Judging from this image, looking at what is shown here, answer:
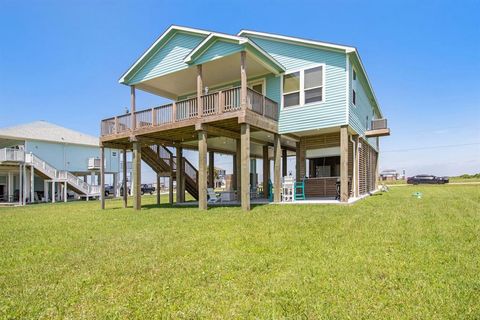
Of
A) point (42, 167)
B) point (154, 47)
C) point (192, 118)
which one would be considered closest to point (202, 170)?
point (192, 118)

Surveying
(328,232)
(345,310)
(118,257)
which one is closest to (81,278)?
(118,257)

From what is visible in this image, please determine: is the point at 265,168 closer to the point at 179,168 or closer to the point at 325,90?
the point at 179,168

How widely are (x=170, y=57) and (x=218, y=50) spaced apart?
3.46m

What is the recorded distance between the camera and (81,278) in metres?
3.93

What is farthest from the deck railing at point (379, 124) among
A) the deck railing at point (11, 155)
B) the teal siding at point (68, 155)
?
the teal siding at point (68, 155)

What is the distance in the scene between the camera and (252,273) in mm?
3924

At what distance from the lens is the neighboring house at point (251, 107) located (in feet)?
36.7

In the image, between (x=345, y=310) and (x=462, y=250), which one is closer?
(x=345, y=310)

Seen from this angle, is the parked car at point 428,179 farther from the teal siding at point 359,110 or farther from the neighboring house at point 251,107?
the neighboring house at point 251,107

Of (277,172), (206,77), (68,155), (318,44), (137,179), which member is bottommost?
(137,179)

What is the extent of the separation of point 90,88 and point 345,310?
27.5 meters

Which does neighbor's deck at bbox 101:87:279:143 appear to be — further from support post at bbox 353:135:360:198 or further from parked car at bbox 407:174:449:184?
parked car at bbox 407:174:449:184

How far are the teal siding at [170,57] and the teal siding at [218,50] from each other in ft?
4.63

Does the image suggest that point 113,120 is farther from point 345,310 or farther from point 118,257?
point 345,310
